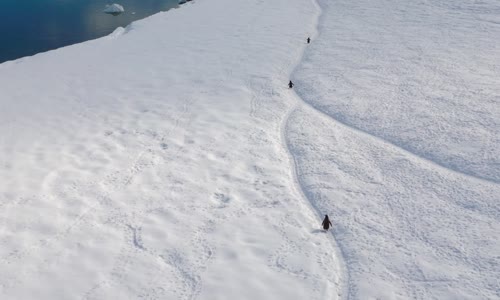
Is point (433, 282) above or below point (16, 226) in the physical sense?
above

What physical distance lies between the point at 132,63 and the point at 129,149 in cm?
1532

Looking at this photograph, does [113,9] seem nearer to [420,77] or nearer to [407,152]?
[420,77]

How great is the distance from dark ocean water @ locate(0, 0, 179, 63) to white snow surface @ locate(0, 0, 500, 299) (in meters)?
6.22

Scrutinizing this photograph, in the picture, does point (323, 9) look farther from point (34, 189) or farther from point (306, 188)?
point (34, 189)

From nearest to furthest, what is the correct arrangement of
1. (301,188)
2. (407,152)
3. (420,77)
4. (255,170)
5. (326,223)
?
(326,223), (301,188), (255,170), (407,152), (420,77)

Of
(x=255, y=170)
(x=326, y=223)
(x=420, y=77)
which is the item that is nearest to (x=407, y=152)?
(x=255, y=170)

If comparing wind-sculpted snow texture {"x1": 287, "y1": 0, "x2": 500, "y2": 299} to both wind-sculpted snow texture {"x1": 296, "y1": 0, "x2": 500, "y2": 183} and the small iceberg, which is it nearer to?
wind-sculpted snow texture {"x1": 296, "y1": 0, "x2": 500, "y2": 183}

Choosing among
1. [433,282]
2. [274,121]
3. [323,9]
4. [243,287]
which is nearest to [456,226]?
[433,282]

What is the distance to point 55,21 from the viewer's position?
173 ft

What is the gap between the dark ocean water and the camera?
4550cm

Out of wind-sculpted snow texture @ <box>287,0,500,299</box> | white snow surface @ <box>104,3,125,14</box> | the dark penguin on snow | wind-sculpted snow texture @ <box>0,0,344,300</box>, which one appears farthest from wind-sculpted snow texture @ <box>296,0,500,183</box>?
white snow surface @ <box>104,3,125,14</box>

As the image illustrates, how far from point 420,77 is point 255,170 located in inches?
645

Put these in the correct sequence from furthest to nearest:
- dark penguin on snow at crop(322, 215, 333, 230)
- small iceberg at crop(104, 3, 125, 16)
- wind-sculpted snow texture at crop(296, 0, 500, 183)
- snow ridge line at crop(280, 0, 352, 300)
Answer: small iceberg at crop(104, 3, 125, 16) → wind-sculpted snow texture at crop(296, 0, 500, 183) → dark penguin on snow at crop(322, 215, 333, 230) → snow ridge line at crop(280, 0, 352, 300)

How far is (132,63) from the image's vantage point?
3744 centimetres
